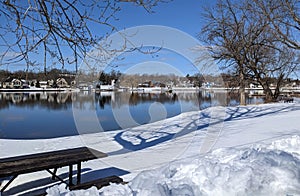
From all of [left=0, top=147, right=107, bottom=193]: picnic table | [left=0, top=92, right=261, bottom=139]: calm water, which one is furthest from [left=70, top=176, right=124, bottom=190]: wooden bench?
[left=0, top=92, right=261, bottom=139]: calm water

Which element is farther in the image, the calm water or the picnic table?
the calm water

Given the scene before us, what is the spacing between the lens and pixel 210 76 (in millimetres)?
15953

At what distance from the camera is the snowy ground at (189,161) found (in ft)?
7.55

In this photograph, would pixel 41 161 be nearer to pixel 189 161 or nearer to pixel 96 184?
pixel 96 184

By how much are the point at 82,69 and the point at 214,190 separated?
7.04 feet

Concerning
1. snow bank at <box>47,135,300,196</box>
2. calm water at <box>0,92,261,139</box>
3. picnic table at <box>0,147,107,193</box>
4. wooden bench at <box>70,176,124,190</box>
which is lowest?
calm water at <box>0,92,261,139</box>

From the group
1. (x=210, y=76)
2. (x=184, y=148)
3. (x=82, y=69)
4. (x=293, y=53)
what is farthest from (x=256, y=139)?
(x=293, y=53)

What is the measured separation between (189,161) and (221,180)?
0.87 metres

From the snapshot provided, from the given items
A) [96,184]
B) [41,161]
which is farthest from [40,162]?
Answer: [96,184]

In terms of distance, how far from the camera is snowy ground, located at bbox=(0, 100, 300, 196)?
230cm

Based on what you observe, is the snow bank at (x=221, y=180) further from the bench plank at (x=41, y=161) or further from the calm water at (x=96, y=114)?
the calm water at (x=96, y=114)

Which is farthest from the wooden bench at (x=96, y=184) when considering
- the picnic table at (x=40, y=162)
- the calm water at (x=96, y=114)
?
the calm water at (x=96, y=114)

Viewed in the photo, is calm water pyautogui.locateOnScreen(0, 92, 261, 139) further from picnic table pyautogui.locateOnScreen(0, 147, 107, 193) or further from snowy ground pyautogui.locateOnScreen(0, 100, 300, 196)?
picnic table pyautogui.locateOnScreen(0, 147, 107, 193)

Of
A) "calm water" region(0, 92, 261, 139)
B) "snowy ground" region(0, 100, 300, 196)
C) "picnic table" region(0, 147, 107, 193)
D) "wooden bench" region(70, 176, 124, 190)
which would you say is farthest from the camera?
"calm water" region(0, 92, 261, 139)
